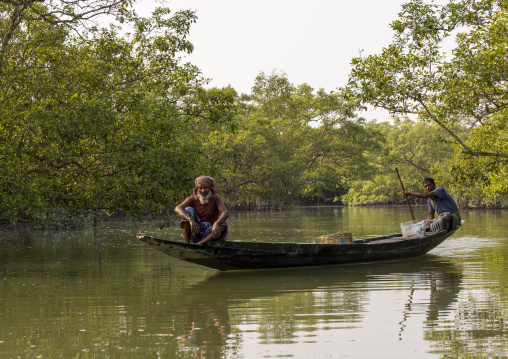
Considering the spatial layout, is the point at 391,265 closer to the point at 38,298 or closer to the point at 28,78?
the point at 38,298

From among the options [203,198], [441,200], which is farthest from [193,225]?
[441,200]

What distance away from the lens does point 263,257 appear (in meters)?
10.4

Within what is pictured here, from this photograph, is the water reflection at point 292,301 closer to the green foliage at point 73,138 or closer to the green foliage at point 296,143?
the green foliage at point 73,138

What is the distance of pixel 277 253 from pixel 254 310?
11.6ft

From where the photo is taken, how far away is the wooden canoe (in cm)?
948

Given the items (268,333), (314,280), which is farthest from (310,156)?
(268,333)

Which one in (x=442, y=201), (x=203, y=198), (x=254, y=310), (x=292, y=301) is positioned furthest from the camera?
(x=442, y=201)

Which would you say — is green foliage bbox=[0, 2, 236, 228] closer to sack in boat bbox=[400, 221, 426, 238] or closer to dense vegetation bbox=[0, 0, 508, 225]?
dense vegetation bbox=[0, 0, 508, 225]

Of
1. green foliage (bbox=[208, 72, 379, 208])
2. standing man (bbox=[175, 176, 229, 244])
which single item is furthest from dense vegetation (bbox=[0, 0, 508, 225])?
green foliage (bbox=[208, 72, 379, 208])

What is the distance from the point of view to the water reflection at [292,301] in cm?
577

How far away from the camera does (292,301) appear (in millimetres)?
7582

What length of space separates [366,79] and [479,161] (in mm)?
4096

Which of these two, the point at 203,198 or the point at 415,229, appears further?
the point at 415,229

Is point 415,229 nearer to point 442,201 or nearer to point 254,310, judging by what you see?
point 442,201
